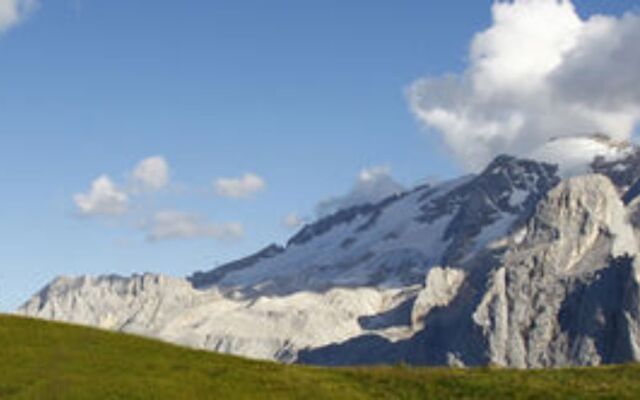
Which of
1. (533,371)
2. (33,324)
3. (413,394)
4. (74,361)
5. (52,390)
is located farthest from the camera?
(33,324)

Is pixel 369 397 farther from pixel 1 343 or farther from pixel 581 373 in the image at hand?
pixel 1 343

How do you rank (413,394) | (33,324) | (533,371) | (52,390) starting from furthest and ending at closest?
1. (33,324)
2. (533,371)
3. (413,394)
4. (52,390)

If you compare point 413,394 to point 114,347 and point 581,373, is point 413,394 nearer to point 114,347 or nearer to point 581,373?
point 581,373

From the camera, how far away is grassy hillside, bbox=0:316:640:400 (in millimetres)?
47469

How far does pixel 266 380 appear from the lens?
50594mm

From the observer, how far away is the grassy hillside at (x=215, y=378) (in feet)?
156

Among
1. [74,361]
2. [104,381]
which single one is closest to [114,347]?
[74,361]

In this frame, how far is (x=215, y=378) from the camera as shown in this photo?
50.4 m

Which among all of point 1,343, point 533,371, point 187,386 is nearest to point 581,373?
point 533,371

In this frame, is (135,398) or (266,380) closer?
(135,398)

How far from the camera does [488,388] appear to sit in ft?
164

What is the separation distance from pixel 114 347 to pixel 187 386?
29.9 ft

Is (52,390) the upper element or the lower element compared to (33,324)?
lower

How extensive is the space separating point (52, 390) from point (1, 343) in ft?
35.3
